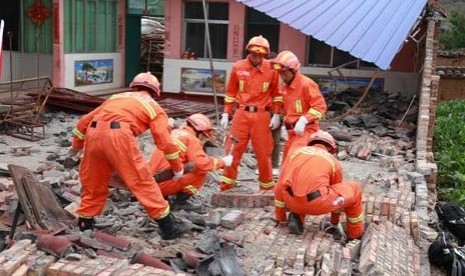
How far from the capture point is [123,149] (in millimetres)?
5559

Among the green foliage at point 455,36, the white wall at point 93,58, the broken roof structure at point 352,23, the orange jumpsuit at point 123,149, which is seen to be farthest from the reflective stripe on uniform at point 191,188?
the green foliage at point 455,36

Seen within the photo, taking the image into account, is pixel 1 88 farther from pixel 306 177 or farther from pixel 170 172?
pixel 306 177

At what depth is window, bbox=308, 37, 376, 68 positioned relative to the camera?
1708cm

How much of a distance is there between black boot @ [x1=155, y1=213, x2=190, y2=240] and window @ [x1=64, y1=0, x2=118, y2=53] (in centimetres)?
1104

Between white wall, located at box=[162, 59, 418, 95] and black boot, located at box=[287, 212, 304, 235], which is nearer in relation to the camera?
black boot, located at box=[287, 212, 304, 235]

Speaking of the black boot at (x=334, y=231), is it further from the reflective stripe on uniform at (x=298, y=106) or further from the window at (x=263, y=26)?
the window at (x=263, y=26)

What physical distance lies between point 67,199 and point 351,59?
11.4m

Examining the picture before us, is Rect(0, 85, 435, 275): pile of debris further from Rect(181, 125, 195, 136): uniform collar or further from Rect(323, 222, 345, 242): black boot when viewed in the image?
Rect(181, 125, 195, 136): uniform collar

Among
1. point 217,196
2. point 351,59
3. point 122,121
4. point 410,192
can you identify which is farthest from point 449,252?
point 351,59

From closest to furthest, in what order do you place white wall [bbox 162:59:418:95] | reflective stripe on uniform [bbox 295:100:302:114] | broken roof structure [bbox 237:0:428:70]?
reflective stripe on uniform [bbox 295:100:302:114] → broken roof structure [bbox 237:0:428:70] → white wall [bbox 162:59:418:95]

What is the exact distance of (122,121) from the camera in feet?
18.4

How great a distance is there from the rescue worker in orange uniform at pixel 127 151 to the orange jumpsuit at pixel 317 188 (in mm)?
1039

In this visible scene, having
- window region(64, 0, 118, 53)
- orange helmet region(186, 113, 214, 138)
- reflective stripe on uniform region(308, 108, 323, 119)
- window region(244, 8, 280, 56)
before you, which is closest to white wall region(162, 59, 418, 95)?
window region(244, 8, 280, 56)

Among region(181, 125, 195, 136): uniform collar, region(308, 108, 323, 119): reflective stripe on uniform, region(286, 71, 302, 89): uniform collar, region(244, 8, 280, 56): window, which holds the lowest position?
region(181, 125, 195, 136): uniform collar
